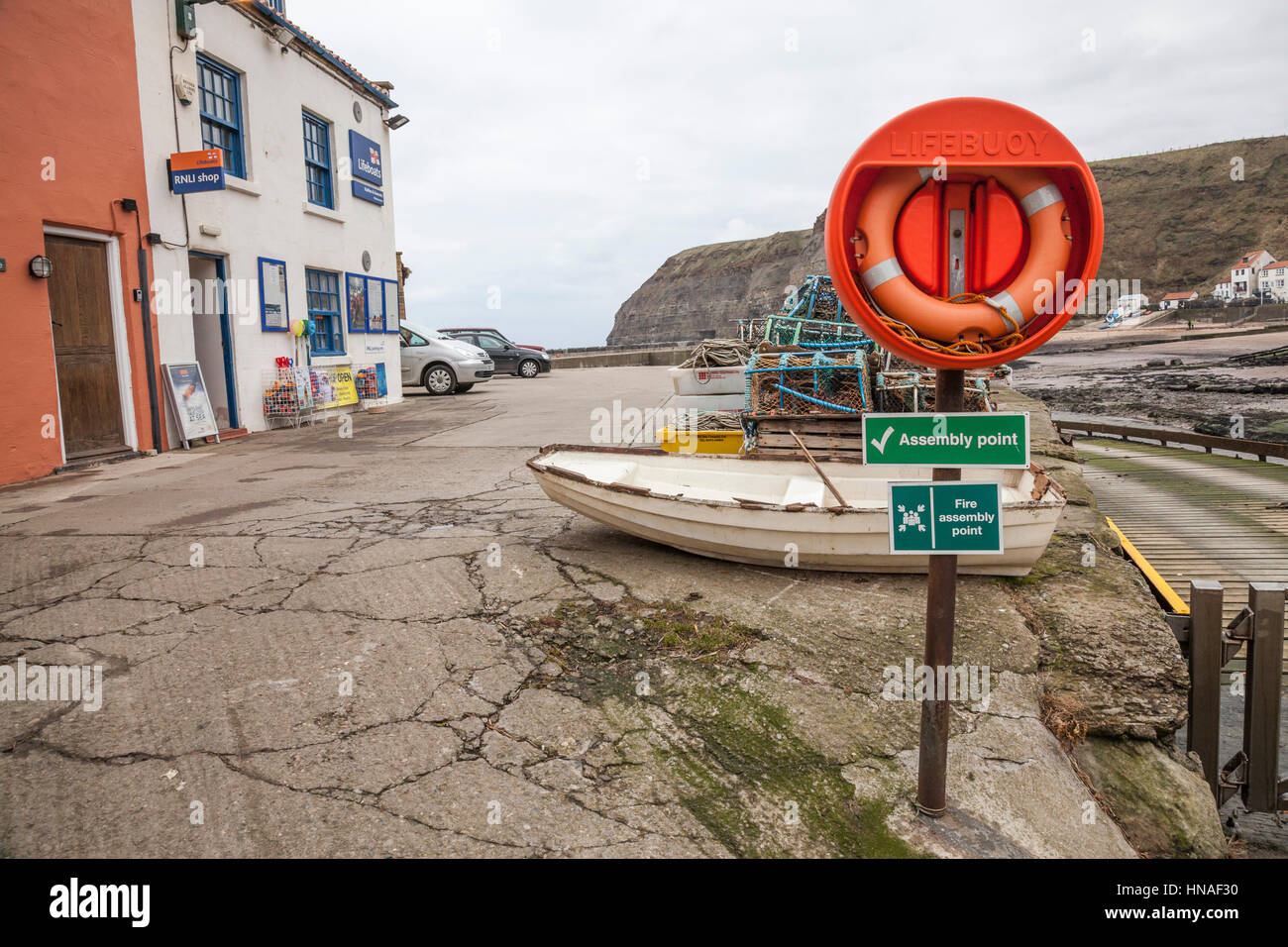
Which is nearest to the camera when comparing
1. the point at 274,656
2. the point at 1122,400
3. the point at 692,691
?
the point at 692,691

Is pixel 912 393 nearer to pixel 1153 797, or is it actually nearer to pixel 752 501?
pixel 752 501

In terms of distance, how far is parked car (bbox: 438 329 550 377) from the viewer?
90.8 ft

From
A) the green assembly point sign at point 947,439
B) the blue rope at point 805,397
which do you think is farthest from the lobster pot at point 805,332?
the green assembly point sign at point 947,439

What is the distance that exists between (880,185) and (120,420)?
10833 millimetres

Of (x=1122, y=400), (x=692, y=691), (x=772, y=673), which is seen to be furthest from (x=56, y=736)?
(x=1122, y=400)

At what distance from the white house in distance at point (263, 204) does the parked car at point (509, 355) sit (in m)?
9.82

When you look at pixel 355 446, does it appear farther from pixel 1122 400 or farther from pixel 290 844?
pixel 1122 400

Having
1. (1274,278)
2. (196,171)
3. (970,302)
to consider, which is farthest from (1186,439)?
(1274,278)

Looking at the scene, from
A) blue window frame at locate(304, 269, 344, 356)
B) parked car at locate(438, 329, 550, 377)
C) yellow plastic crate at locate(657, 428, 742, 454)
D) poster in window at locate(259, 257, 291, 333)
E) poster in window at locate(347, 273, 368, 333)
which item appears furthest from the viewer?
parked car at locate(438, 329, 550, 377)

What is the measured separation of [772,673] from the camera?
373 centimetres

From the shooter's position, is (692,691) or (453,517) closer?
(692,691)

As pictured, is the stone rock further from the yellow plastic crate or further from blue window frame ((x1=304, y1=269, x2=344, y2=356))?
blue window frame ((x1=304, y1=269, x2=344, y2=356))

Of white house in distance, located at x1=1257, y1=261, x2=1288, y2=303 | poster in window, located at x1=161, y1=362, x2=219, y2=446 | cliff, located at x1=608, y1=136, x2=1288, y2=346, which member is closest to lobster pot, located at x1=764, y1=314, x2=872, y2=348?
poster in window, located at x1=161, y1=362, x2=219, y2=446

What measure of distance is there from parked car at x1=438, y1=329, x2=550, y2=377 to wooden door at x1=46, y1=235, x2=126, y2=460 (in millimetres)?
17700
